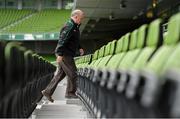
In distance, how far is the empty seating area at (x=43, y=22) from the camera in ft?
120

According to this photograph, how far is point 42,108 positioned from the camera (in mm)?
7383

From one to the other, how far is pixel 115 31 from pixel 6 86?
107 feet

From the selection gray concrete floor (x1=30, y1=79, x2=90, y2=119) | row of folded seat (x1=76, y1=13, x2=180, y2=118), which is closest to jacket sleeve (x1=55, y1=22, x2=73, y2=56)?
gray concrete floor (x1=30, y1=79, x2=90, y2=119)

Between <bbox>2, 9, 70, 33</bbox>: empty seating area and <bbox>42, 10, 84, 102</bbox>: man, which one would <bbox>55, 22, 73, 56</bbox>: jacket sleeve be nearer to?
<bbox>42, 10, 84, 102</bbox>: man

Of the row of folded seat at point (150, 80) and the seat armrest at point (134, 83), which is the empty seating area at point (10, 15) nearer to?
the row of folded seat at point (150, 80)

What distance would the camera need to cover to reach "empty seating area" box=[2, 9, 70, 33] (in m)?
36.7

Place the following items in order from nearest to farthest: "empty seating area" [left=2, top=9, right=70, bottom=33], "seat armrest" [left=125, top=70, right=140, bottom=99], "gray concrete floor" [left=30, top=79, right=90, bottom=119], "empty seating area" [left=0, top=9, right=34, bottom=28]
→ "seat armrest" [left=125, top=70, right=140, bottom=99] → "gray concrete floor" [left=30, top=79, right=90, bottom=119] → "empty seating area" [left=2, top=9, right=70, bottom=33] → "empty seating area" [left=0, top=9, right=34, bottom=28]

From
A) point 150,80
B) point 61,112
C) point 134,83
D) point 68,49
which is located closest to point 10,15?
point 68,49

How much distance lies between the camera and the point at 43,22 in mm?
37906

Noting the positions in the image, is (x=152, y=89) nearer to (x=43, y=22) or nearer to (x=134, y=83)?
(x=134, y=83)

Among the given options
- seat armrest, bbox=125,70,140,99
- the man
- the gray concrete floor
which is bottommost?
the gray concrete floor

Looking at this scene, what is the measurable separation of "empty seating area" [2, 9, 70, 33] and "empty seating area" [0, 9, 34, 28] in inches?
24.2

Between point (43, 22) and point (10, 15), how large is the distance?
3096 mm

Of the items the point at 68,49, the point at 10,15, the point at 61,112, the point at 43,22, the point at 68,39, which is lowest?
the point at 43,22
